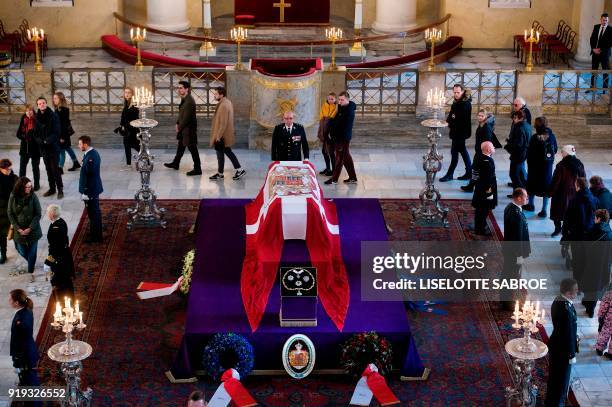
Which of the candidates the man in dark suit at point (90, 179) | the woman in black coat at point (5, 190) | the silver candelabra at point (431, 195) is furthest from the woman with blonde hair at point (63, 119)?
the silver candelabra at point (431, 195)

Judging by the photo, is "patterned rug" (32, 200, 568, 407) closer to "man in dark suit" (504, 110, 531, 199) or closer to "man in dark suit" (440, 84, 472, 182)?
"man in dark suit" (504, 110, 531, 199)

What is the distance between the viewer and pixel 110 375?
11773 millimetres

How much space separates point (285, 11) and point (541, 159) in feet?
34.6

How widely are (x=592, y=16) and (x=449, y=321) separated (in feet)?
36.8

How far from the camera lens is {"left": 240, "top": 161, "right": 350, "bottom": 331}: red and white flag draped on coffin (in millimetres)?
12453

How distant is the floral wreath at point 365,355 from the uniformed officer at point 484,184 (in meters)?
3.85

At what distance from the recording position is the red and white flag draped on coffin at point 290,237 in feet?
40.9

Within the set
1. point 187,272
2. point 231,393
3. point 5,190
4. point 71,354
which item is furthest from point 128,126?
point 71,354

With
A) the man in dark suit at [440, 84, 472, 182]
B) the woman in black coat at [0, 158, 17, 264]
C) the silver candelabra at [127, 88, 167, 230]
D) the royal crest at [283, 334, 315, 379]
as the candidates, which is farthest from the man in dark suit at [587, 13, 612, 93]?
the woman in black coat at [0, 158, 17, 264]

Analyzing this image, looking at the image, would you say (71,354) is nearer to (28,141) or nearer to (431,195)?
(28,141)

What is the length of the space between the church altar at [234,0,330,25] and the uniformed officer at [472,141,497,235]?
34.6 ft

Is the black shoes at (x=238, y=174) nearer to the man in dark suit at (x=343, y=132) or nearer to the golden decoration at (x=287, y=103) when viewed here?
the man in dark suit at (x=343, y=132)

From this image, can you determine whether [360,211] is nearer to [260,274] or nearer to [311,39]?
[260,274]

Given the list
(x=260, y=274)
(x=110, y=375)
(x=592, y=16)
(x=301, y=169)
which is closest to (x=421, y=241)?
(x=301, y=169)
